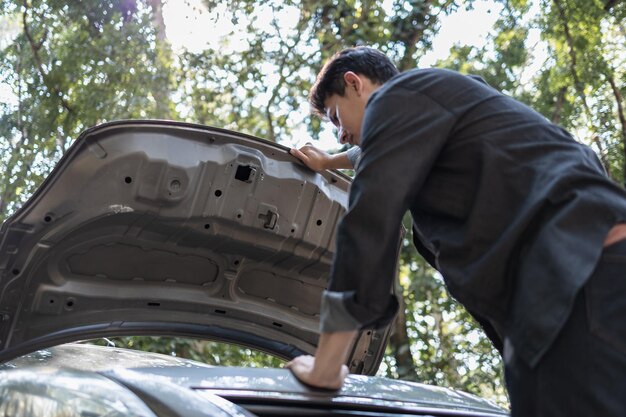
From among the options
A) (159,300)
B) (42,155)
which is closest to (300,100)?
(42,155)

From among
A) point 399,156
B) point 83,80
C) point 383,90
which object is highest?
point 83,80

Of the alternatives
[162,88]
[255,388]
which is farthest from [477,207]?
[162,88]

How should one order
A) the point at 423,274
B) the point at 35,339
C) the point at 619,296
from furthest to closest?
the point at 423,274 → the point at 35,339 → the point at 619,296

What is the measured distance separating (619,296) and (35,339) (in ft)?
6.41

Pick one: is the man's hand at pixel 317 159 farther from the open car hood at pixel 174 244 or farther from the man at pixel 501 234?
the man at pixel 501 234

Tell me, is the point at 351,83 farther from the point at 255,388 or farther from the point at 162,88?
the point at 162,88

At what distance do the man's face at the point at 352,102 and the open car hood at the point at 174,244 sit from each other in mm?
734

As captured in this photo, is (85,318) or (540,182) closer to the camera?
(540,182)

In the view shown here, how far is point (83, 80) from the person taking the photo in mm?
9070

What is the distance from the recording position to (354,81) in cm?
231

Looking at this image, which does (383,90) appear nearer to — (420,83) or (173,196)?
(420,83)

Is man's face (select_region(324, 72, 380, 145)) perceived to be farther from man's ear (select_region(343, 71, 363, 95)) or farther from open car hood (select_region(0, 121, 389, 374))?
open car hood (select_region(0, 121, 389, 374))

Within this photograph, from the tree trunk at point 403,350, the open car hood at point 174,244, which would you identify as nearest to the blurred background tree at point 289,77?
the tree trunk at point 403,350

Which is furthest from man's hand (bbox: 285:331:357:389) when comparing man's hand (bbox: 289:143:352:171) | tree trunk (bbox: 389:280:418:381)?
tree trunk (bbox: 389:280:418:381)
